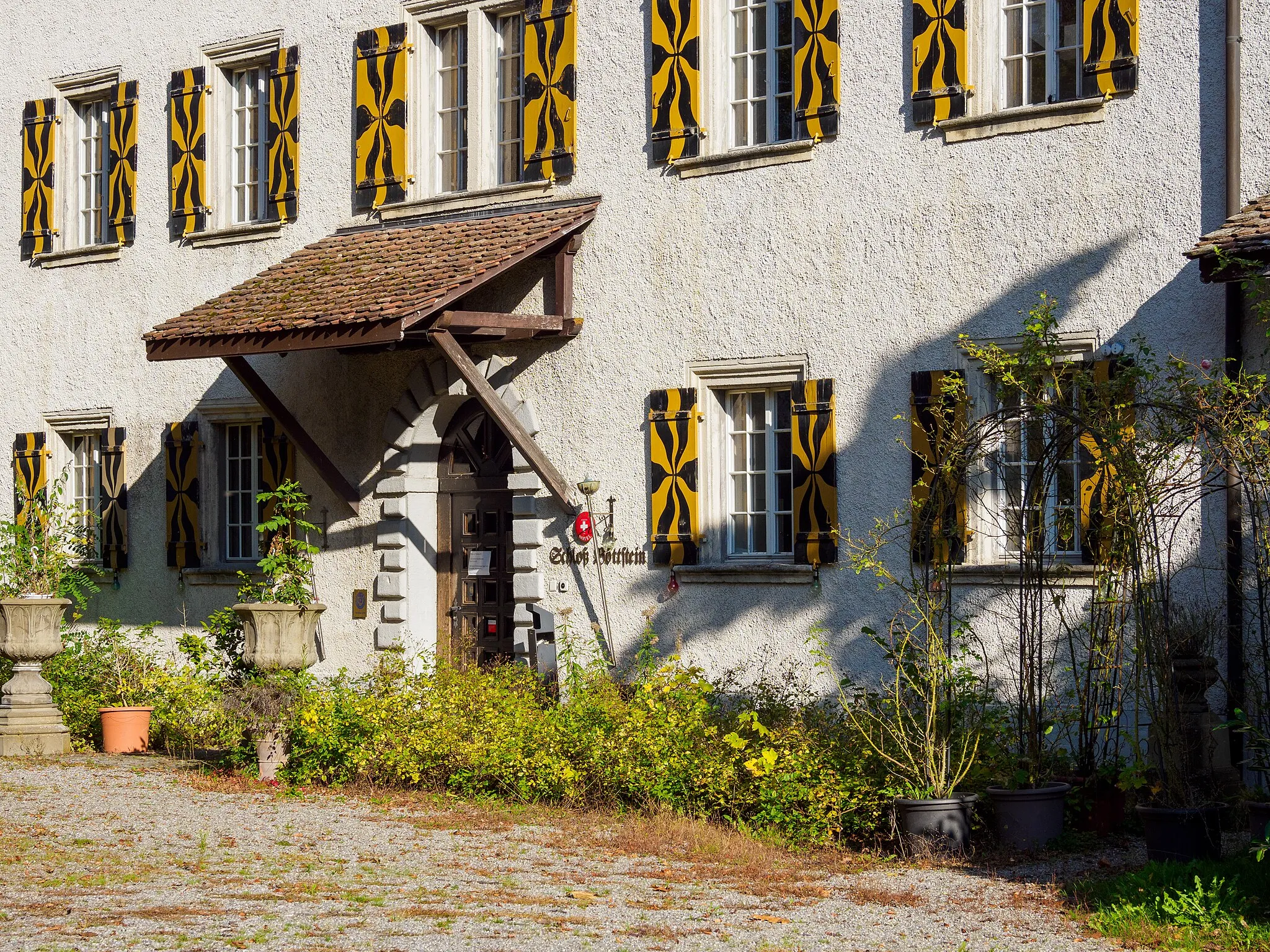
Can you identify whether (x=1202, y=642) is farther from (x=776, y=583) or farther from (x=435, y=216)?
(x=435, y=216)

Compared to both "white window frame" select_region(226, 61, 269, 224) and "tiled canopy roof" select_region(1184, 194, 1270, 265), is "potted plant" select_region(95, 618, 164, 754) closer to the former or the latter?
"white window frame" select_region(226, 61, 269, 224)

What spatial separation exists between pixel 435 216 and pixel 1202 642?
7371 mm

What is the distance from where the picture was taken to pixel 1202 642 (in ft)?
31.4

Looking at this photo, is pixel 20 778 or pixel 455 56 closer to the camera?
pixel 20 778

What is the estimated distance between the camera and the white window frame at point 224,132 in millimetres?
15672

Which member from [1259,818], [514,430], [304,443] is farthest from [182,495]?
[1259,818]

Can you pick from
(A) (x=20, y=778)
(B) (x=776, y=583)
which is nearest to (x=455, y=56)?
(B) (x=776, y=583)

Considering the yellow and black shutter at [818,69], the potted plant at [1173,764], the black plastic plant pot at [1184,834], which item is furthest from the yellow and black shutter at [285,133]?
the black plastic plant pot at [1184,834]

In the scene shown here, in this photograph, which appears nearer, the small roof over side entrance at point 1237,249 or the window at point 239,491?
the small roof over side entrance at point 1237,249

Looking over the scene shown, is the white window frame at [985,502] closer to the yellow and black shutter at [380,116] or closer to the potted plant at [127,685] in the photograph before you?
the yellow and black shutter at [380,116]

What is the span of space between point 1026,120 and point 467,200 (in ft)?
15.8

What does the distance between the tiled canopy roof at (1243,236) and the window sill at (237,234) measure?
27.3 feet

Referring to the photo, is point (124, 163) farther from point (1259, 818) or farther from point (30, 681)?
point (1259, 818)

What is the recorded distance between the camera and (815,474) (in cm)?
1205
